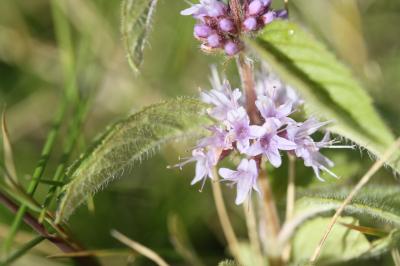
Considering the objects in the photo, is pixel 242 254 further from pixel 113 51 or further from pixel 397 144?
pixel 113 51

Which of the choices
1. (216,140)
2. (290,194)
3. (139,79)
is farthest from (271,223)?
(139,79)

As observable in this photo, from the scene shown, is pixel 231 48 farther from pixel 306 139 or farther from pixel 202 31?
pixel 306 139

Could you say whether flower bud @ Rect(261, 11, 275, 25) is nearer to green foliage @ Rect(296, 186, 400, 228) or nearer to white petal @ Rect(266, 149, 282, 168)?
white petal @ Rect(266, 149, 282, 168)

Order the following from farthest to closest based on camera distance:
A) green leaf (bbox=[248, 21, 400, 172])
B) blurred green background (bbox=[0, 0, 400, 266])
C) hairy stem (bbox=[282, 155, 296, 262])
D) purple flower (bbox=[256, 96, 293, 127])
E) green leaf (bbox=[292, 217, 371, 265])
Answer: blurred green background (bbox=[0, 0, 400, 266]) → hairy stem (bbox=[282, 155, 296, 262]) → green leaf (bbox=[292, 217, 371, 265]) → purple flower (bbox=[256, 96, 293, 127]) → green leaf (bbox=[248, 21, 400, 172])

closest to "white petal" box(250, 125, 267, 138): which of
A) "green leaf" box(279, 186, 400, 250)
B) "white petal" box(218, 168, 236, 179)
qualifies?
"white petal" box(218, 168, 236, 179)

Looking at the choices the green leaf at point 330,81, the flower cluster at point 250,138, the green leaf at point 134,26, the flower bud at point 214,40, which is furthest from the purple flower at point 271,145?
the green leaf at point 134,26
